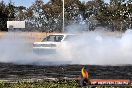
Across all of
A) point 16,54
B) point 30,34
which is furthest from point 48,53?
point 30,34

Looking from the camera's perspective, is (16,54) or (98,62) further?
(16,54)

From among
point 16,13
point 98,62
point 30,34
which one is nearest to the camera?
point 98,62

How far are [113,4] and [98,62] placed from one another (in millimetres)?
54144

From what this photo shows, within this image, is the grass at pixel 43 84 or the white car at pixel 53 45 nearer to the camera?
the grass at pixel 43 84

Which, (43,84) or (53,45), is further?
(53,45)

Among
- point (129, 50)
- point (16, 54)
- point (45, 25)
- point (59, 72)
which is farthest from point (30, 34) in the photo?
point (59, 72)

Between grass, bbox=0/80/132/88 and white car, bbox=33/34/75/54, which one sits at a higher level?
grass, bbox=0/80/132/88

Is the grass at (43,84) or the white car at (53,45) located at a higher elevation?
the grass at (43,84)

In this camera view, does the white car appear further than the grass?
Yes

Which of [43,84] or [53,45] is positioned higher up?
[43,84]

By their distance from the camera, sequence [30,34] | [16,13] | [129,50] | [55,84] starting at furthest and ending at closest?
[16,13] < [30,34] < [129,50] < [55,84]

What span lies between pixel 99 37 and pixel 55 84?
14153 millimetres

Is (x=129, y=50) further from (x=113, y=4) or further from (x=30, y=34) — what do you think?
(x=113, y=4)

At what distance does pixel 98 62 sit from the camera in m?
19.7
